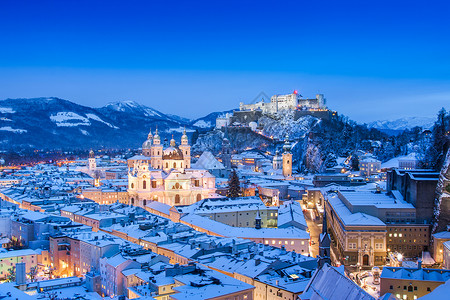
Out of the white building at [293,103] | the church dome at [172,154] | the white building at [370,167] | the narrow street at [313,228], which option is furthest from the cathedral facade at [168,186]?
the white building at [293,103]

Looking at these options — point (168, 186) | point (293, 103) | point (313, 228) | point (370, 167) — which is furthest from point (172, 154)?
point (293, 103)

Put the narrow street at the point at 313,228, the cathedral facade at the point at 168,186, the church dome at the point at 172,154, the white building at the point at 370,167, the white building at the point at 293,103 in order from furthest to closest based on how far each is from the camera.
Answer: the white building at the point at 293,103 → the white building at the point at 370,167 → the church dome at the point at 172,154 → the cathedral facade at the point at 168,186 → the narrow street at the point at 313,228

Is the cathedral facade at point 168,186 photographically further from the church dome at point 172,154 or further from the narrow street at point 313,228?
the narrow street at point 313,228

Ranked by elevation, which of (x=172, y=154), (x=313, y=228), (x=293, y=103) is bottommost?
(x=313, y=228)

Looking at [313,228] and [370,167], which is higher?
[370,167]

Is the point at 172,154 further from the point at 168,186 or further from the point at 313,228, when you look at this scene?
the point at 313,228

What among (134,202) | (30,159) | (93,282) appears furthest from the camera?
(30,159)

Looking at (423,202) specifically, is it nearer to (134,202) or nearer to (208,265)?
(208,265)

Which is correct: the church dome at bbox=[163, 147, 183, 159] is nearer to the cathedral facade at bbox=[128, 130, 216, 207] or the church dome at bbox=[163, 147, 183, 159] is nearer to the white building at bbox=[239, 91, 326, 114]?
the cathedral facade at bbox=[128, 130, 216, 207]

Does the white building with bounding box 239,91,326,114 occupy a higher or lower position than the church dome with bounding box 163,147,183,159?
higher

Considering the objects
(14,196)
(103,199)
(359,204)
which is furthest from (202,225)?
(14,196)

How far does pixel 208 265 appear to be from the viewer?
36500 mm

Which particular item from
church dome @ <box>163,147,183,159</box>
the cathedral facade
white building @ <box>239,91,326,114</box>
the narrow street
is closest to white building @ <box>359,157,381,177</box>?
the narrow street

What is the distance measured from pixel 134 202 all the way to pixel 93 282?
36.3 meters
